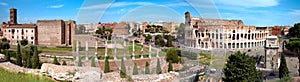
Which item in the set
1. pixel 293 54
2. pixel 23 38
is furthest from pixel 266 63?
pixel 23 38

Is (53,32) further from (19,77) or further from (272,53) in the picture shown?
(19,77)

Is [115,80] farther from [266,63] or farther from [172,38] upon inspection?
[266,63]

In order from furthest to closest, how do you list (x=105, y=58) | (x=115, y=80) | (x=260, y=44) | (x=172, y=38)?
(x=260, y=44) → (x=105, y=58) → (x=115, y=80) → (x=172, y=38)

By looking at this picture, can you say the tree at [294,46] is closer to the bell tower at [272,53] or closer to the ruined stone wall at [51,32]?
the bell tower at [272,53]

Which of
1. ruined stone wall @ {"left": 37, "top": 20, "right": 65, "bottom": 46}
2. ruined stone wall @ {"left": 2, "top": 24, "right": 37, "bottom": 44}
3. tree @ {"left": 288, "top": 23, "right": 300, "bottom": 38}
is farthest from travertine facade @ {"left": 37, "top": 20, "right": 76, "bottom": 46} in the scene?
tree @ {"left": 288, "top": 23, "right": 300, "bottom": 38}

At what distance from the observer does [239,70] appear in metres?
3.58

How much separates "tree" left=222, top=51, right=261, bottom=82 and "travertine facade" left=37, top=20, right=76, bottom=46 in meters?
7.91

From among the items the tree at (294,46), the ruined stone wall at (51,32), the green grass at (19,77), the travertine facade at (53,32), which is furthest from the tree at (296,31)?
the green grass at (19,77)

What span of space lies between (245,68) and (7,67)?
2.96 meters

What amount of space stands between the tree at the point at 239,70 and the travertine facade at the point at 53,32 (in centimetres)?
791

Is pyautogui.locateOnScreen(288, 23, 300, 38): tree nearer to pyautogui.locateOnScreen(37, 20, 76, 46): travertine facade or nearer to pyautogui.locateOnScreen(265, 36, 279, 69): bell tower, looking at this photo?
pyautogui.locateOnScreen(265, 36, 279, 69): bell tower

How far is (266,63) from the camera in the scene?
771 centimetres

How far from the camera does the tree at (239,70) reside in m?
3.54

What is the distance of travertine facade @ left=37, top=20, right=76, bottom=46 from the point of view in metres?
10.8
